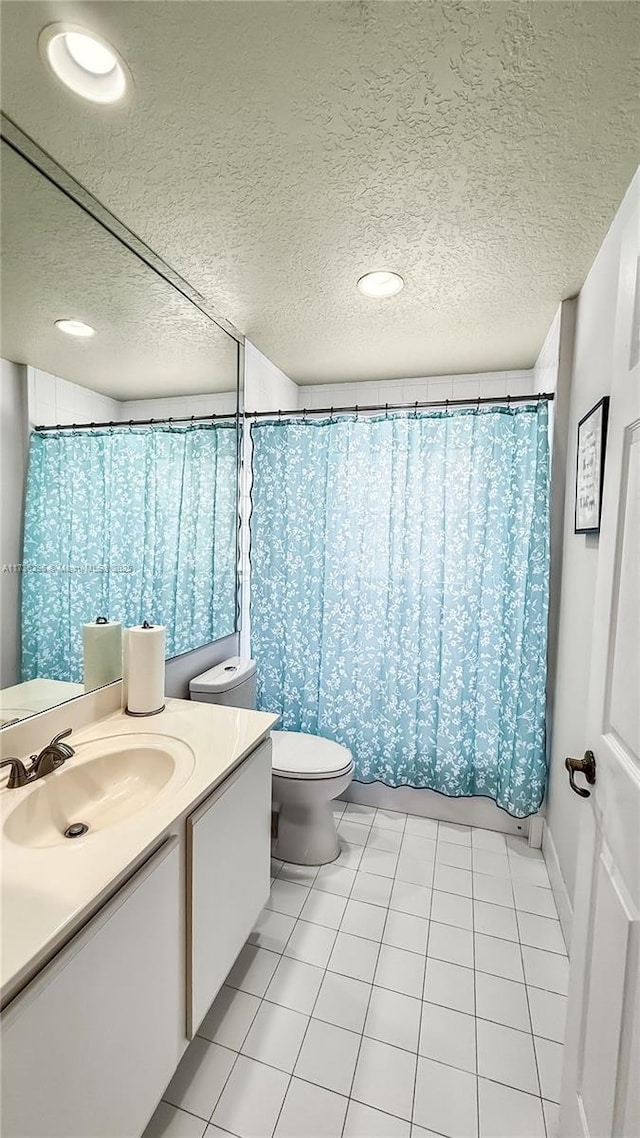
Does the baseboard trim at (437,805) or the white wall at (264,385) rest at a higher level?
the white wall at (264,385)

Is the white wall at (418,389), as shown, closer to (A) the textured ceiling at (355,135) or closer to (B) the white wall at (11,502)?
(A) the textured ceiling at (355,135)

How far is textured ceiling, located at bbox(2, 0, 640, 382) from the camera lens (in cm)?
84

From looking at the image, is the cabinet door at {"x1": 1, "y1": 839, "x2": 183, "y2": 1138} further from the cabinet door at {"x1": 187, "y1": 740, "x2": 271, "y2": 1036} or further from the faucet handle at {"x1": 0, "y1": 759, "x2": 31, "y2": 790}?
the faucet handle at {"x1": 0, "y1": 759, "x2": 31, "y2": 790}

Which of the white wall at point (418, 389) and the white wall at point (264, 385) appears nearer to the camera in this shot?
the white wall at point (264, 385)

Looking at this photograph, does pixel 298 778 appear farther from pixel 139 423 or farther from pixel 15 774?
pixel 139 423

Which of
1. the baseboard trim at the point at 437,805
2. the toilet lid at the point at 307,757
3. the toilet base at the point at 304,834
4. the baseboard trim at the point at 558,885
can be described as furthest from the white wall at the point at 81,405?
the baseboard trim at the point at 558,885

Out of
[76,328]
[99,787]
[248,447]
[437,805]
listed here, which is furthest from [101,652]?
[437,805]

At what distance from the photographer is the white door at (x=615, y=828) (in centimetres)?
74

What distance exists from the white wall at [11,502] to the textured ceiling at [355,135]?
61 cm

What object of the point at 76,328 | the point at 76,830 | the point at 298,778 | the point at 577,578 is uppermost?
the point at 76,328

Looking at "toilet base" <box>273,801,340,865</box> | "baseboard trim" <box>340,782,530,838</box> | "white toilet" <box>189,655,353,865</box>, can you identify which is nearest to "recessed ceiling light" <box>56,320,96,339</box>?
"white toilet" <box>189,655,353,865</box>

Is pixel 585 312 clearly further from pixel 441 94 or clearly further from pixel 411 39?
pixel 411 39

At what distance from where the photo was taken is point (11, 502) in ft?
3.65

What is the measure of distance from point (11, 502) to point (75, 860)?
826mm
